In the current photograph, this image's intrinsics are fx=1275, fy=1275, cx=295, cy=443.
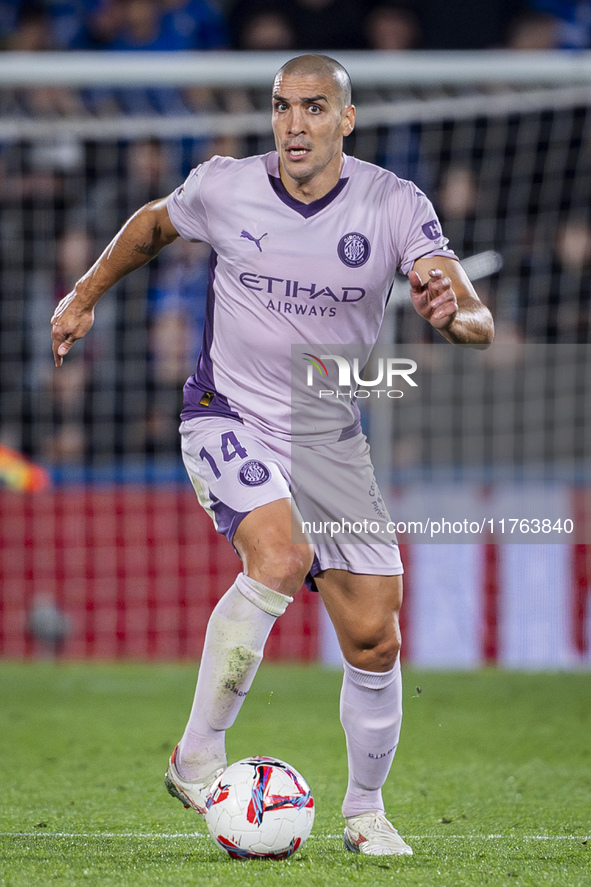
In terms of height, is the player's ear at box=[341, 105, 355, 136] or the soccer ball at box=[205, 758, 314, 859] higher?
the player's ear at box=[341, 105, 355, 136]

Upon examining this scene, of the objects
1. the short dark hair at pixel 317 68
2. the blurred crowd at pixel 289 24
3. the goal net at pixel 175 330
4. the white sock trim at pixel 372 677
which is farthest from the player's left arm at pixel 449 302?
the blurred crowd at pixel 289 24

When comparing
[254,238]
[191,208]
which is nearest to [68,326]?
[191,208]

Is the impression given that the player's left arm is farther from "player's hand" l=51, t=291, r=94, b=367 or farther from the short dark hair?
"player's hand" l=51, t=291, r=94, b=367

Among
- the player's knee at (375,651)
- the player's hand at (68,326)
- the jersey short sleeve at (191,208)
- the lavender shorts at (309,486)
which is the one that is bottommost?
the player's knee at (375,651)

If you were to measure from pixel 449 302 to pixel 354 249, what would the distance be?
21.5 inches

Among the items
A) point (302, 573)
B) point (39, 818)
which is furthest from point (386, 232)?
point (39, 818)

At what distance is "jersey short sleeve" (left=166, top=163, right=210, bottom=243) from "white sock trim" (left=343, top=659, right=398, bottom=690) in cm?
143

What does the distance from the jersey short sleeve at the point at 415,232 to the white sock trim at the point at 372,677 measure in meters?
1.20

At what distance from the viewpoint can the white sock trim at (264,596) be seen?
3.53 m

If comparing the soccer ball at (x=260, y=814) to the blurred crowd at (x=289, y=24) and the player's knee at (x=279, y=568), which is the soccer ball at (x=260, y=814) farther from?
the blurred crowd at (x=289, y=24)

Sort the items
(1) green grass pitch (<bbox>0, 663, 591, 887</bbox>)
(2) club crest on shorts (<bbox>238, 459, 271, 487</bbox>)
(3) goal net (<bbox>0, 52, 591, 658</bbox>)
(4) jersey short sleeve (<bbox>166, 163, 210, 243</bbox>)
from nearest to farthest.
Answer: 1. (1) green grass pitch (<bbox>0, 663, 591, 887</bbox>)
2. (2) club crest on shorts (<bbox>238, 459, 271, 487</bbox>)
3. (4) jersey short sleeve (<bbox>166, 163, 210, 243</bbox>)
4. (3) goal net (<bbox>0, 52, 591, 658</bbox>)

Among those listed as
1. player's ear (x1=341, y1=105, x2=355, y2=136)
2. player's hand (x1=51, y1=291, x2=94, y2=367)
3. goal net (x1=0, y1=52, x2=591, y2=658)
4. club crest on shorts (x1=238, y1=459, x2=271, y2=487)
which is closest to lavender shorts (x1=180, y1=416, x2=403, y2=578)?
club crest on shorts (x1=238, y1=459, x2=271, y2=487)

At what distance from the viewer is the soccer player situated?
3713 mm

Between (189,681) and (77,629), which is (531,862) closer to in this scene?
(189,681)
